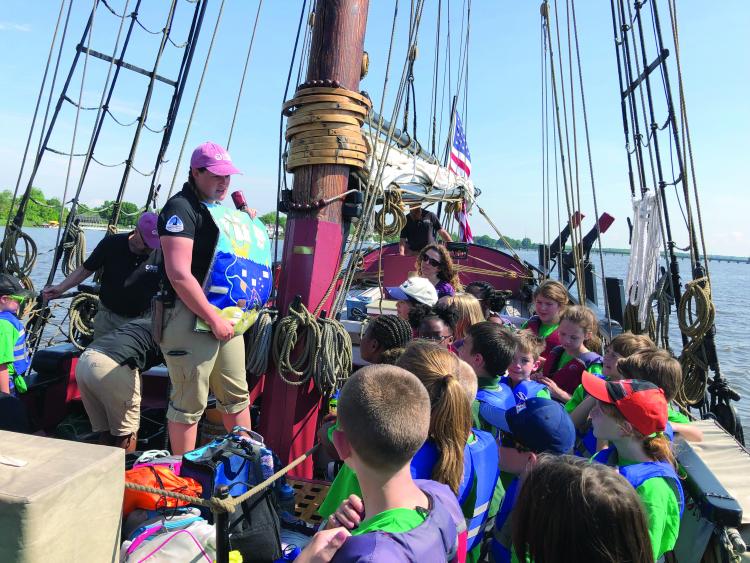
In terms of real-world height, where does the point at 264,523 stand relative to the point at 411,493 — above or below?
Result: below

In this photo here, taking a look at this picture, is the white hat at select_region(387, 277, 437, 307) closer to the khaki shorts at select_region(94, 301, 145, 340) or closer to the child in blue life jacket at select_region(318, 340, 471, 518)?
the khaki shorts at select_region(94, 301, 145, 340)

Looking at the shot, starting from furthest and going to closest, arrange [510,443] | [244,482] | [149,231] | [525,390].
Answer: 1. [149,231]
2. [525,390]
3. [510,443]
4. [244,482]

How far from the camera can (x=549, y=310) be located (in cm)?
372

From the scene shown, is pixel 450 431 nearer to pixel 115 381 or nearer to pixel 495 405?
pixel 495 405

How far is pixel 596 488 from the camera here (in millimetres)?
1181

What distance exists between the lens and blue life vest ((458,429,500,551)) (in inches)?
68.8

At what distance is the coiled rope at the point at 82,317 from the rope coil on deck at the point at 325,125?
6.36 feet

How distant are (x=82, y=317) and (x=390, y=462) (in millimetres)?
3300

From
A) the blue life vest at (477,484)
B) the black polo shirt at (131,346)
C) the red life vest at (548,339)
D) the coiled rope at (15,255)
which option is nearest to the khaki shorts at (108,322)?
the black polo shirt at (131,346)

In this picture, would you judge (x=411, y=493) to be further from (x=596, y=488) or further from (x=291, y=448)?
(x=291, y=448)

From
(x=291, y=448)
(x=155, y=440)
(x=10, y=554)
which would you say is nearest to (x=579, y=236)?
(x=291, y=448)

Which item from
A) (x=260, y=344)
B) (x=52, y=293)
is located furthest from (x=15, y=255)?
(x=260, y=344)

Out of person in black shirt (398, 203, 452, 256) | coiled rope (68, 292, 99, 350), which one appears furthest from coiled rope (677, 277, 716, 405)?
coiled rope (68, 292, 99, 350)

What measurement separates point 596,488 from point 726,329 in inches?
756
